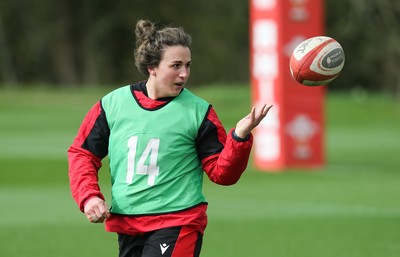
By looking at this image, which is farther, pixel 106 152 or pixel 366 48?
pixel 366 48

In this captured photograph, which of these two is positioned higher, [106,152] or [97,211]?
[106,152]

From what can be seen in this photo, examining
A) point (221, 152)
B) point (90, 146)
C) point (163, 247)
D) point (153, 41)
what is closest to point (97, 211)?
point (163, 247)

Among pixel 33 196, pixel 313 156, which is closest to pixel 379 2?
pixel 313 156

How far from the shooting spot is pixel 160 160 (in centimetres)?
679

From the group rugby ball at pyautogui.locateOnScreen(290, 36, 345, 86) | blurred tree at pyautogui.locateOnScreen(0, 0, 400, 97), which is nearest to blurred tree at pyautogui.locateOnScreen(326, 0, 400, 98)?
blurred tree at pyautogui.locateOnScreen(0, 0, 400, 97)

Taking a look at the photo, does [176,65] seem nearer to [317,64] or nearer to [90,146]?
[90,146]

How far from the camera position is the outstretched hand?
6371mm

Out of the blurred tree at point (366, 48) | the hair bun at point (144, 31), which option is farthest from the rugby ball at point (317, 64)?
the blurred tree at point (366, 48)

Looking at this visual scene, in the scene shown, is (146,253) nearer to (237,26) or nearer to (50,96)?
(50,96)

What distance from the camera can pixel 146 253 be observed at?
21.9 feet

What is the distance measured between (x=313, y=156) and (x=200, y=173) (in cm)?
1415

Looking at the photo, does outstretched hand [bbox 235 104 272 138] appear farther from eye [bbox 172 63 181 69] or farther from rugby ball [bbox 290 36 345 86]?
rugby ball [bbox 290 36 345 86]

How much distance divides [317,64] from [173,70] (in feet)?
4.07

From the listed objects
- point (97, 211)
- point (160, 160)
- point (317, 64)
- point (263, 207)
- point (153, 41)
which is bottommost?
point (263, 207)
